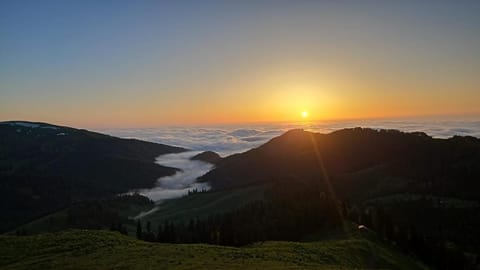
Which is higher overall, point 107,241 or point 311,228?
point 107,241

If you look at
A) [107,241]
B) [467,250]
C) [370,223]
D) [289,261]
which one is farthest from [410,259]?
[467,250]

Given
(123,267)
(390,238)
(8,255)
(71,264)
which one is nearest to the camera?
(123,267)

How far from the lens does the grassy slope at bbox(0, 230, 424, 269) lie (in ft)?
194

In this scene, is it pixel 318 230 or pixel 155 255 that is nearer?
pixel 155 255

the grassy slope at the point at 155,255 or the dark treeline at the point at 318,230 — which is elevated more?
the grassy slope at the point at 155,255

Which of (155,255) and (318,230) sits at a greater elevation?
(155,255)

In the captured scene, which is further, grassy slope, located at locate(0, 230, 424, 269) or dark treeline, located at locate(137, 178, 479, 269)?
dark treeline, located at locate(137, 178, 479, 269)

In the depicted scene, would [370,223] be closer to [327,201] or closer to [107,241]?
[327,201]

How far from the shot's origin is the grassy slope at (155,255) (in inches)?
2334

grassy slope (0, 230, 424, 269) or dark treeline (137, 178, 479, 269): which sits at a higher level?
grassy slope (0, 230, 424, 269)

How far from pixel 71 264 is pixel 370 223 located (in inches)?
4631

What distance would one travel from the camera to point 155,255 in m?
64.9

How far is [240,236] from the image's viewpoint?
139m

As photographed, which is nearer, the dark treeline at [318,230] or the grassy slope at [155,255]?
the grassy slope at [155,255]
